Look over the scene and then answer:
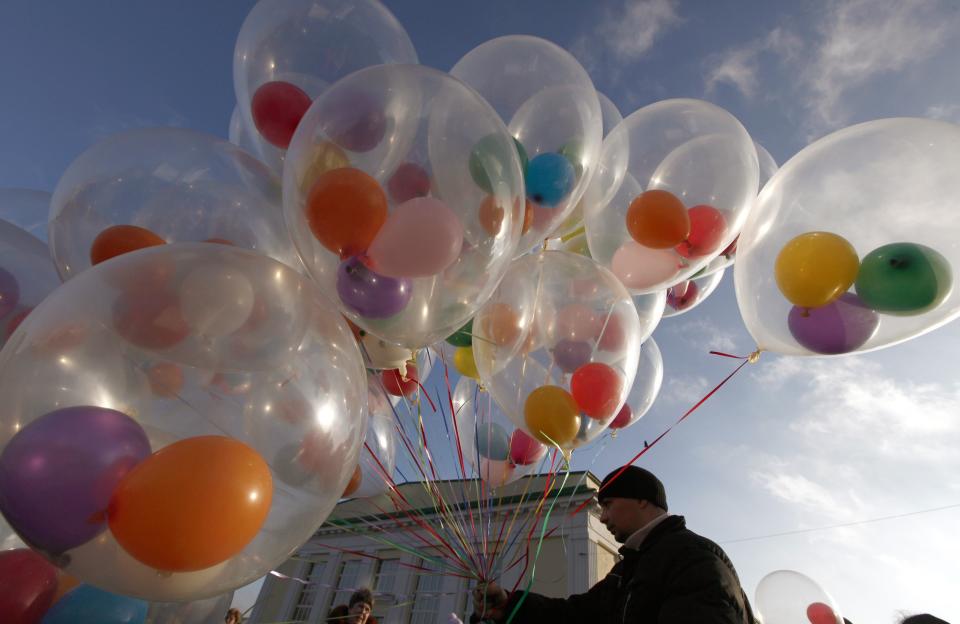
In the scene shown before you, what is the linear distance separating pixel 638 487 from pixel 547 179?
Answer: 1317 mm

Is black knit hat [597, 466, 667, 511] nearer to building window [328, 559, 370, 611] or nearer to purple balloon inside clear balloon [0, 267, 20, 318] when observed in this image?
purple balloon inside clear balloon [0, 267, 20, 318]

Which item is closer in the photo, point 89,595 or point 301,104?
point 89,595

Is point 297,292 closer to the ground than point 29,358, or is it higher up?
higher up

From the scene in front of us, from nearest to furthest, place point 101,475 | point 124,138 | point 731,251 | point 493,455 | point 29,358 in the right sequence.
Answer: point 101,475 < point 29,358 < point 124,138 < point 731,251 < point 493,455

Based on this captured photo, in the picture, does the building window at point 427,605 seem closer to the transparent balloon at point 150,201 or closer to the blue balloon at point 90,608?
the blue balloon at point 90,608

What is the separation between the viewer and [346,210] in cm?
144

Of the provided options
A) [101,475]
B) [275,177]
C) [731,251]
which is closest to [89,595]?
[101,475]

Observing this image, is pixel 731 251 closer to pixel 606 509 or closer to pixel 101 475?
pixel 606 509

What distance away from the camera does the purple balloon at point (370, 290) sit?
1.47m

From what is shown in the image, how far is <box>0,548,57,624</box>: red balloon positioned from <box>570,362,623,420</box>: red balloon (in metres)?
1.80

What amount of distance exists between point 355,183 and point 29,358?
87 cm

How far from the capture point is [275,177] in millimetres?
2115

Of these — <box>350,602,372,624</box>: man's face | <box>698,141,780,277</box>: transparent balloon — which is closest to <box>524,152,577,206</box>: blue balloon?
<box>698,141,780,277</box>: transparent balloon

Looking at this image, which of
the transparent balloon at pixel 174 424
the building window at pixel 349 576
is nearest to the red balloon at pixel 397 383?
the transparent balloon at pixel 174 424
